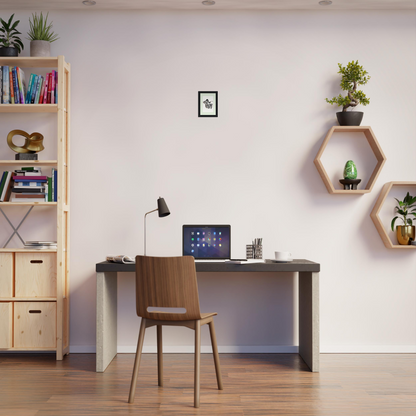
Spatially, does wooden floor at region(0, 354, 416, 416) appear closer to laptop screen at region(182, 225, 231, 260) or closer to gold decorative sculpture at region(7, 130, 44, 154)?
laptop screen at region(182, 225, 231, 260)

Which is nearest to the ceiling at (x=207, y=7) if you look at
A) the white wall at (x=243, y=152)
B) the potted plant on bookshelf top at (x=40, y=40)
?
the white wall at (x=243, y=152)

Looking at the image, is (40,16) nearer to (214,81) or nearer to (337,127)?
(214,81)

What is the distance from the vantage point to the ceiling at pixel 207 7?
3648 millimetres

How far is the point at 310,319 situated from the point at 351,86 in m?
1.93

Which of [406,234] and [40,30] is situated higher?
[40,30]

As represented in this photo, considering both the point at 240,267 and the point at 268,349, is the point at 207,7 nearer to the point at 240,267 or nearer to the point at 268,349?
the point at 240,267

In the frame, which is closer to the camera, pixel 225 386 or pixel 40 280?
pixel 225 386

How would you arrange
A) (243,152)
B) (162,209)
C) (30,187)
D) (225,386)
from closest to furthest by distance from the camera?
(225,386) < (162,209) < (30,187) < (243,152)

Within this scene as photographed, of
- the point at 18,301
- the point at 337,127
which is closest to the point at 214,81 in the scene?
the point at 337,127

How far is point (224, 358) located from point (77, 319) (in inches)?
50.0

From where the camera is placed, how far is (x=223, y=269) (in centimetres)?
313

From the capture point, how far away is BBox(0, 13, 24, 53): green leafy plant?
11.7 ft

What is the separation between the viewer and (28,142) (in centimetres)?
366

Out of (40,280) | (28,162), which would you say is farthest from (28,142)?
(40,280)
